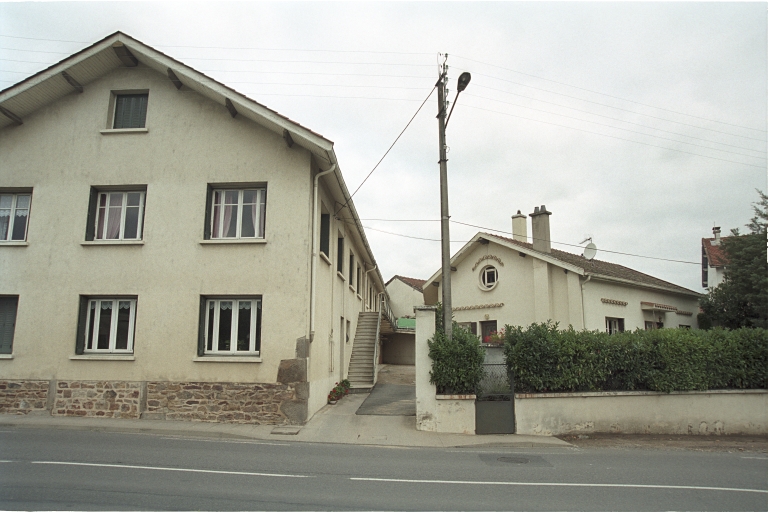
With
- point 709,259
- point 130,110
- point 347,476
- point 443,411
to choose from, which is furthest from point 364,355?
point 709,259

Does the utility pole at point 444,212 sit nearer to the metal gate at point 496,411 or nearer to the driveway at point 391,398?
the metal gate at point 496,411

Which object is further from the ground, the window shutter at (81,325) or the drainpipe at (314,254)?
the drainpipe at (314,254)

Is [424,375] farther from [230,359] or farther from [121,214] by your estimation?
[121,214]

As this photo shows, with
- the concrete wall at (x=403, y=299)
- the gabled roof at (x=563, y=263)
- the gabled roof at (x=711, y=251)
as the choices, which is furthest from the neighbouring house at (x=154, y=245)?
the concrete wall at (x=403, y=299)

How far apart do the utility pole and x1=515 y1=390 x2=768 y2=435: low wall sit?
2.43 meters

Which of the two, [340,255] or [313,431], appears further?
[340,255]

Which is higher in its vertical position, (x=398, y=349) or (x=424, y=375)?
(x=398, y=349)

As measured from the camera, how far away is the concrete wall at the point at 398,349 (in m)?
36.1

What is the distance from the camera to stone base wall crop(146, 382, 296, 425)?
1255 centimetres

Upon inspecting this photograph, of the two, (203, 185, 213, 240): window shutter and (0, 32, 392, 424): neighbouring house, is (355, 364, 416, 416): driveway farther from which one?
(203, 185, 213, 240): window shutter

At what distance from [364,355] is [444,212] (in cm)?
1005

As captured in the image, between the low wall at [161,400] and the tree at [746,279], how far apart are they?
51.4 ft

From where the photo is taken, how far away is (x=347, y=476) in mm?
7707

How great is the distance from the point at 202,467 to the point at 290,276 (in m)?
5.77
